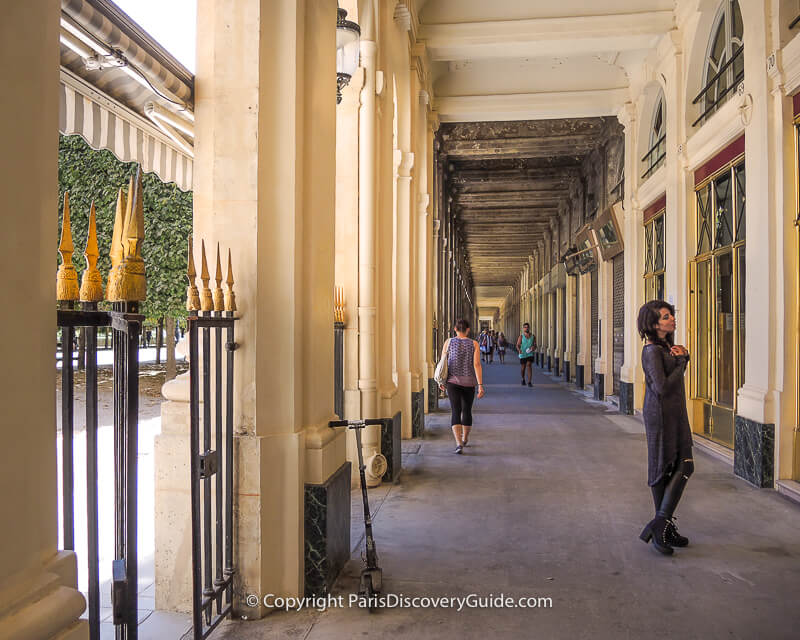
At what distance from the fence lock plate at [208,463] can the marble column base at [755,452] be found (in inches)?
195

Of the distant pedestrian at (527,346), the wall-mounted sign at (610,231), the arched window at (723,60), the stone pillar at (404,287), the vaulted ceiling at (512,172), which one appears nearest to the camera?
the arched window at (723,60)

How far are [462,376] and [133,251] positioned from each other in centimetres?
567

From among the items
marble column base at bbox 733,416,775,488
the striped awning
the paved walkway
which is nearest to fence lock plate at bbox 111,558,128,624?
the paved walkway

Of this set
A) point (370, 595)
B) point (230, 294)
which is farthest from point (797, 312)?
point (230, 294)

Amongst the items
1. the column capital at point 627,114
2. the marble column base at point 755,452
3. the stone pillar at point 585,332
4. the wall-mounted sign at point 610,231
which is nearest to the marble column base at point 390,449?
the marble column base at point 755,452

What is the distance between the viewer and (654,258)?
9.91 m

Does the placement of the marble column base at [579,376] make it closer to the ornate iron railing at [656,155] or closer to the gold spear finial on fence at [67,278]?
the ornate iron railing at [656,155]

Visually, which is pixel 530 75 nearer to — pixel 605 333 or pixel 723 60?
pixel 723 60

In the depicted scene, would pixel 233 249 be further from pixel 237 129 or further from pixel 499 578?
pixel 499 578

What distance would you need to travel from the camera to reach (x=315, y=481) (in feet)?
10.8

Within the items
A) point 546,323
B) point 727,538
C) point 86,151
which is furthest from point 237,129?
point 546,323

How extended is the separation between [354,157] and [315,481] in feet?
11.2

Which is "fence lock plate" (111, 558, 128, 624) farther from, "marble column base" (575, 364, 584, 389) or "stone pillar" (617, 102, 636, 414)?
"marble column base" (575, 364, 584, 389)

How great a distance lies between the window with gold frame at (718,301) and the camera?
6.59 meters
